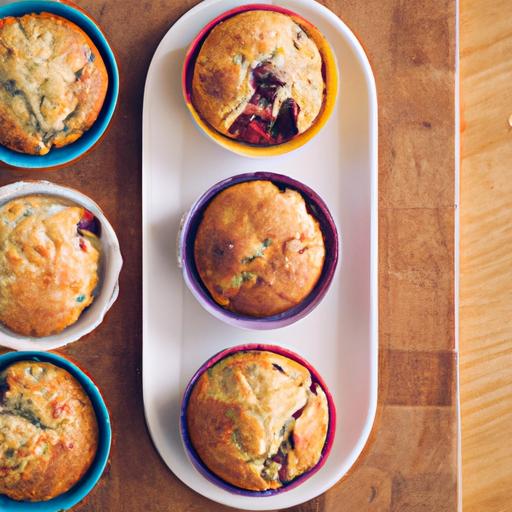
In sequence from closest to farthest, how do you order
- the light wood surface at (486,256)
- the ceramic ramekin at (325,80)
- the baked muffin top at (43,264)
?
the baked muffin top at (43,264) → the ceramic ramekin at (325,80) → the light wood surface at (486,256)

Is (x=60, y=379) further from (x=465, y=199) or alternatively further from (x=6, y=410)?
(x=465, y=199)

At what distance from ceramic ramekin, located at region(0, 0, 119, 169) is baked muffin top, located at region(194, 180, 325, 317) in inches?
11.8

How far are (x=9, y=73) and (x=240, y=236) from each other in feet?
1.85

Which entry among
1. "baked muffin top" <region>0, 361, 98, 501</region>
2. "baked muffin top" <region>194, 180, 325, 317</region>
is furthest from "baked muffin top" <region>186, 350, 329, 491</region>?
"baked muffin top" <region>0, 361, 98, 501</region>

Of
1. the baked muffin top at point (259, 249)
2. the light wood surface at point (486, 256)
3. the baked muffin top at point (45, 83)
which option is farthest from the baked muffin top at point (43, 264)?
the light wood surface at point (486, 256)

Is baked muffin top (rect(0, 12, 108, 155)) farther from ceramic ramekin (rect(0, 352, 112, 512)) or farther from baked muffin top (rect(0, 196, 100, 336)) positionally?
ceramic ramekin (rect(0, 352, 112, 512))

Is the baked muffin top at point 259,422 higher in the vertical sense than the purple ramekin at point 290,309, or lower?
lower

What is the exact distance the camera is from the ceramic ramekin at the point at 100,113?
4.83 ft

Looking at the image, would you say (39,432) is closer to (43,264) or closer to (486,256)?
(43,264)

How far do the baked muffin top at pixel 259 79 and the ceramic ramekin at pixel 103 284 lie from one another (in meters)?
0.31

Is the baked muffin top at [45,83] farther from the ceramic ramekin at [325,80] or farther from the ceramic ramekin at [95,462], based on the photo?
the ceramic ramekin at [95,462]

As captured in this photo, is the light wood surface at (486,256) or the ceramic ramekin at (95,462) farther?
the light wood surface at (486,256)

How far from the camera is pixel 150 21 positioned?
1.58 metres

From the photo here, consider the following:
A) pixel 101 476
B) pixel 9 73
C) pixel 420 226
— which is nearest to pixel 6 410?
pixel 101 476
